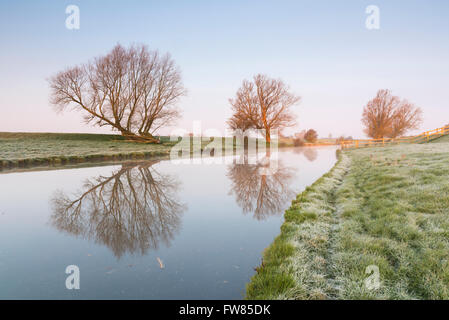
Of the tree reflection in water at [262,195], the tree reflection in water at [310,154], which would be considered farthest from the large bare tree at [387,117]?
the tree reflection in water at [262,195]

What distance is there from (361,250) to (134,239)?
11.7 feet

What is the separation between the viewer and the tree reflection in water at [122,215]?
A: 11.3ft

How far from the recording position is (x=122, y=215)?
447cm

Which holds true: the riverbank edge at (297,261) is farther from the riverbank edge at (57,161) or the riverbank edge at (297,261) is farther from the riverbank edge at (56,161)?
the riverbank edge at (57,161)

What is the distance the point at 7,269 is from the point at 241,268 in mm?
3079

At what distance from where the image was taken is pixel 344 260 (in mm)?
2691

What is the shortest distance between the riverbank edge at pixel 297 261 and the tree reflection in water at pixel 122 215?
1.73 m

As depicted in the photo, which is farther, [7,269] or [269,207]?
[269,207]

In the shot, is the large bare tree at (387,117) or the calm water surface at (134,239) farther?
the large bare tree at (387,117)

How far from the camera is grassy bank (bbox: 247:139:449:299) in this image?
2.17 meters

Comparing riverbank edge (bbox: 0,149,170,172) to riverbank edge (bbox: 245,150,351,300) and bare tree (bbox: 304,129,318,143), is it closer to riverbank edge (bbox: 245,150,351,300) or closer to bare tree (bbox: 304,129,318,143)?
riverbank edge (bbox: 245,150,351,300)
